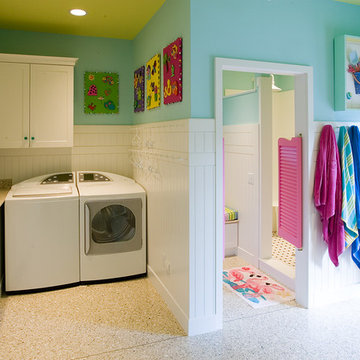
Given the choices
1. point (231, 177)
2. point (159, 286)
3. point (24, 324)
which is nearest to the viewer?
point (24, 324)

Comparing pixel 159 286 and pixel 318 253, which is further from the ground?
pixel 318 253

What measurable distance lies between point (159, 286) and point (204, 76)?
1.88 metres

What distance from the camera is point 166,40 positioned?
9.86 ft

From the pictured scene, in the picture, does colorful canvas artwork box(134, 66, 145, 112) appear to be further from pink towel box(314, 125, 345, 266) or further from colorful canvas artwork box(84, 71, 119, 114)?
pink towel box(314, 125, 345, 266)

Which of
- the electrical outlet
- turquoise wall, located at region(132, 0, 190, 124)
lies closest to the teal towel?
turquoise wall, located at region(132, 0, 190, 124)

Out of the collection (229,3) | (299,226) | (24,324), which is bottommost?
(24,324)

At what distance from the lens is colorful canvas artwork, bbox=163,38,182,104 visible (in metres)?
2.68

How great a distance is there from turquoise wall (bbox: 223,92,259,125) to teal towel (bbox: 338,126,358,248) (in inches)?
45.6

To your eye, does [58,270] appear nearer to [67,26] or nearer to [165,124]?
[165,124]

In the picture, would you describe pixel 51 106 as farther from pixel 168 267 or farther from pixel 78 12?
pixel 168 267

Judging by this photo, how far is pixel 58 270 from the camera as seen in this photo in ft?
11.2

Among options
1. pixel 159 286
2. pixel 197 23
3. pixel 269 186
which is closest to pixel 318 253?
pixel 269 186

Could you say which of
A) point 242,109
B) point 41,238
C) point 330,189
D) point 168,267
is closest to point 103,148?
point 41,238

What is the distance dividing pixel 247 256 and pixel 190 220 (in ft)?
5.82
